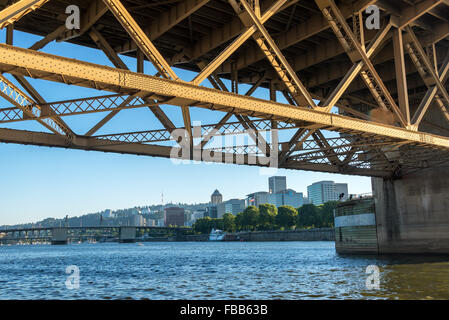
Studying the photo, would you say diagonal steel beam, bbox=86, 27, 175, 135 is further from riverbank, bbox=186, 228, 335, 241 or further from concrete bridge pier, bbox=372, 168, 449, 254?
riverbank, bbox=186, 228, 335, 241

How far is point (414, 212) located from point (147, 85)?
1276 inches

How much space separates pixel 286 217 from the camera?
174000 millimetres

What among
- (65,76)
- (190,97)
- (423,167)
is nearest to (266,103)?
(190,97)

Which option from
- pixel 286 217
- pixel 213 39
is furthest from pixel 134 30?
pixel 286 217

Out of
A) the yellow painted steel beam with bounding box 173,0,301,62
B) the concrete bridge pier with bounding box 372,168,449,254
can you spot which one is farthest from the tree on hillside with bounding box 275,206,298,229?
the yellow painted steel beam with bounding box 173,0,301,62

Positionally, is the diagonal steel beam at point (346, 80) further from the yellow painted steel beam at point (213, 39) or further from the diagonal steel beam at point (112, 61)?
the diagonal steel beam at point (112, 61)

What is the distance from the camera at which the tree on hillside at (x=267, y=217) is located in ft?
602

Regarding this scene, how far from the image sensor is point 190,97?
13.2 meters

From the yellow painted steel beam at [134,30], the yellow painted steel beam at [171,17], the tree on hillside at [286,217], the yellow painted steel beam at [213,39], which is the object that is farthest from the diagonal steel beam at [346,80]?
the tree on hillside at [286,217]

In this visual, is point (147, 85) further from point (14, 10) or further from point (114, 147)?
point (114, 147)

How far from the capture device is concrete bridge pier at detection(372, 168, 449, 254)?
36.2m

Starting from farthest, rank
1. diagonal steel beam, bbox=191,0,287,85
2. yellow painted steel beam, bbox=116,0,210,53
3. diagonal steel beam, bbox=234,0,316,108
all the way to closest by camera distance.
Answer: yellow painted steel beam, bbox=116,0,210,53 < diagonal steel beam, bbox=234,0,316,108 < diagonal steel beam, bbox=191,0,287,85

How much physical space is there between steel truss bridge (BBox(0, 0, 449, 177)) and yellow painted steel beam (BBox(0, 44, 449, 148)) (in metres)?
0.03

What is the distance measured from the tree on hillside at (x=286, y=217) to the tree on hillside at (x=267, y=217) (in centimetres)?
610
